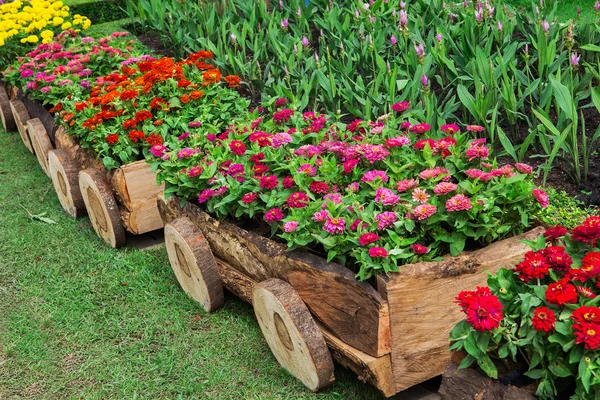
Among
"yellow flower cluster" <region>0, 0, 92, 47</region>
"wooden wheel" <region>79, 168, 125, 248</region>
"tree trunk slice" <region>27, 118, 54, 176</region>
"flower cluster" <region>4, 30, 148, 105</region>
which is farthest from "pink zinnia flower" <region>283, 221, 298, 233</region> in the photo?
"yellow flower cluster" <region>0, 0, 92, 47</region>

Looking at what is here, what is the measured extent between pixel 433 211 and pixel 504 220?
358 mm

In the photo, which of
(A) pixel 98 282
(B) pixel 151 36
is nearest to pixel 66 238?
(A) pixel 98 282

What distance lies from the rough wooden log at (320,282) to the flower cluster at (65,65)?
7.47 feet

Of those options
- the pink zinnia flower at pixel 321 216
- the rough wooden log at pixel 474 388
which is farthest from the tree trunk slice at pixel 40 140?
the rough wooden log at pixel 474 388

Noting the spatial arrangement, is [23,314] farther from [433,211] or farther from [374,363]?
[433,211]

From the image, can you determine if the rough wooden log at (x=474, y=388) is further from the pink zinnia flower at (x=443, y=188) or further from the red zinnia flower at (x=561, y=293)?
the pink zinnia flower at (x=443, y=188)

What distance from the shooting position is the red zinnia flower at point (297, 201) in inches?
123

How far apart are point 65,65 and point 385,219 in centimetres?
378

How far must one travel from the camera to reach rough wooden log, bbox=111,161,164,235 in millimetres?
4262

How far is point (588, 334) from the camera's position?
6.40ft

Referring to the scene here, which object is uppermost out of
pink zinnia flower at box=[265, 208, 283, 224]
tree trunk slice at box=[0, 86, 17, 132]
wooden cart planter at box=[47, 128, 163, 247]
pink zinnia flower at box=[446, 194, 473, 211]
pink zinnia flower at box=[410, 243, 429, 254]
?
pink zinnia flower at box=[446, 194, 473, 211]

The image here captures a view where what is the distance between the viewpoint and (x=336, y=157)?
139 inches

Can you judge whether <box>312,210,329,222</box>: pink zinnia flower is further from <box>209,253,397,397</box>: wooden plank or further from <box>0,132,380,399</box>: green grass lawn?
<box>0,132,380,399</box>: green grass lawn

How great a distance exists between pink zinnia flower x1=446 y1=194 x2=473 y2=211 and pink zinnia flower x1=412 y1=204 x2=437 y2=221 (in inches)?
2.2
